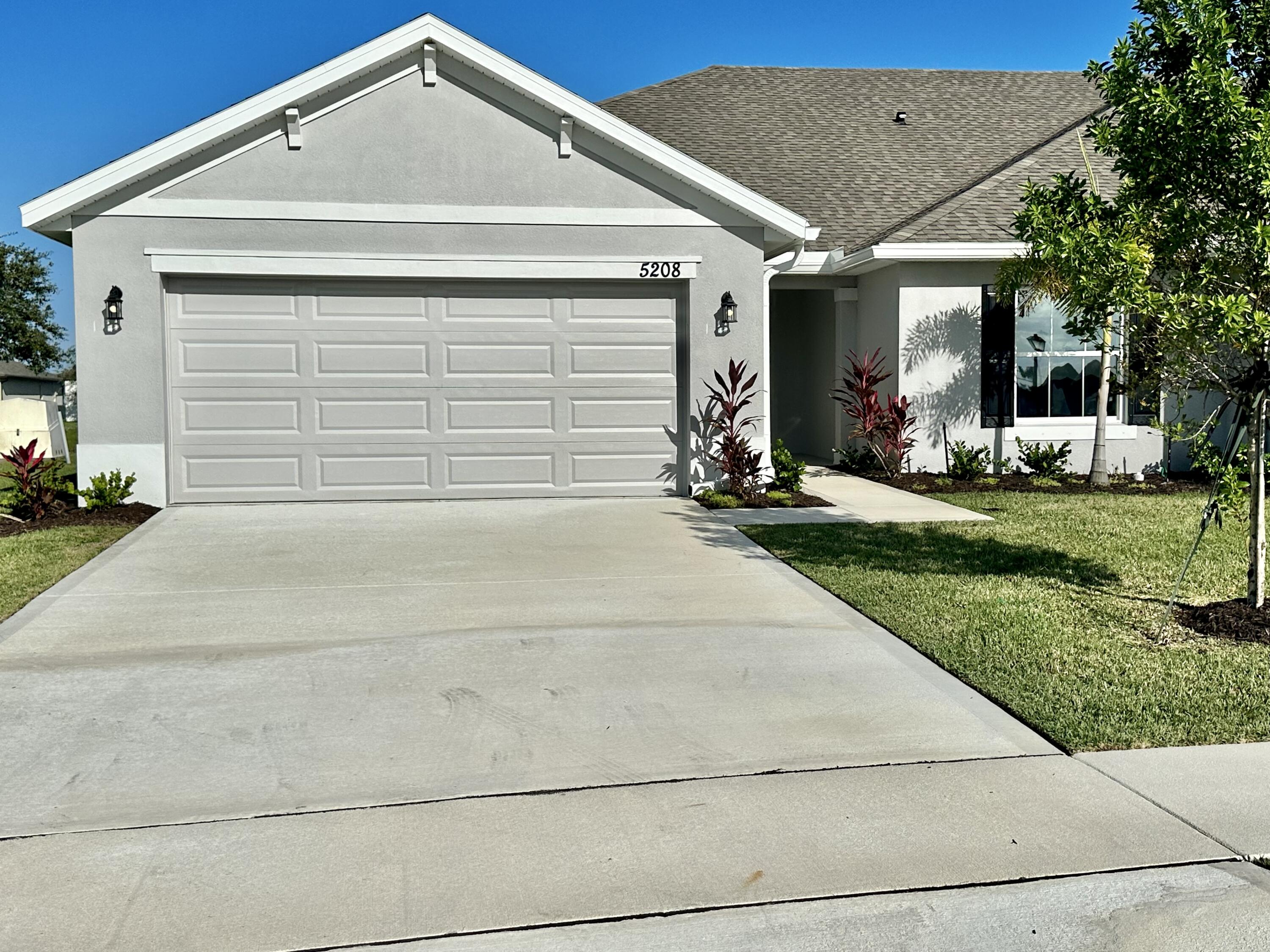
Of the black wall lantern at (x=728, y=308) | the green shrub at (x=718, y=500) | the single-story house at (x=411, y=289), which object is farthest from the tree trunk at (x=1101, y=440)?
the green shrub at (x=718, y=500)

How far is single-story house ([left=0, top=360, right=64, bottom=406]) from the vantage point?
3272cm

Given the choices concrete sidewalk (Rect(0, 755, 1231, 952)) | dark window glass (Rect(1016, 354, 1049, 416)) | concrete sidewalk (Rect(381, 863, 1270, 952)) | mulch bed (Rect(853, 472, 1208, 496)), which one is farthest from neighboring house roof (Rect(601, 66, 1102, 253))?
concrete sidewalk (Rect(381, 863, 1270, 952))

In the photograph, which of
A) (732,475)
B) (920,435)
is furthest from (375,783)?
(920,435)

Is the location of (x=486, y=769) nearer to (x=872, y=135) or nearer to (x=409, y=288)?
(x=409, y=288)

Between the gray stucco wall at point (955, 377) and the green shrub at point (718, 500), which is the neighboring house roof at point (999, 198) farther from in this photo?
the green shrub at point (718, 500)

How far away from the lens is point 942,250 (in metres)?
14.2

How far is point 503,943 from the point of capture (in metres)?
3.24

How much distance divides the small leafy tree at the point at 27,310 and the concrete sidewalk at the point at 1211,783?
4873cm

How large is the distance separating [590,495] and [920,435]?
485cm

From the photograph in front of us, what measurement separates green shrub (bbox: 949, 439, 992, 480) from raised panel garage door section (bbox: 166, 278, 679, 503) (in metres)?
3.93

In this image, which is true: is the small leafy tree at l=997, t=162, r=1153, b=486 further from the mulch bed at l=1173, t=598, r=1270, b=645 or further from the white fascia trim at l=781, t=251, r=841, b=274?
the white fascia trim at l=781, t=251, r=841, b=274

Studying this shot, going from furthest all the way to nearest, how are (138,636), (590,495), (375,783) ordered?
(590,495), (138,636), (375,783)

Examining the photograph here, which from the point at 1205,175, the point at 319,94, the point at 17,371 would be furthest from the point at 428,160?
the point at 17,371

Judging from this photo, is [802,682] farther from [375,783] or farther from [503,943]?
[503,943]
